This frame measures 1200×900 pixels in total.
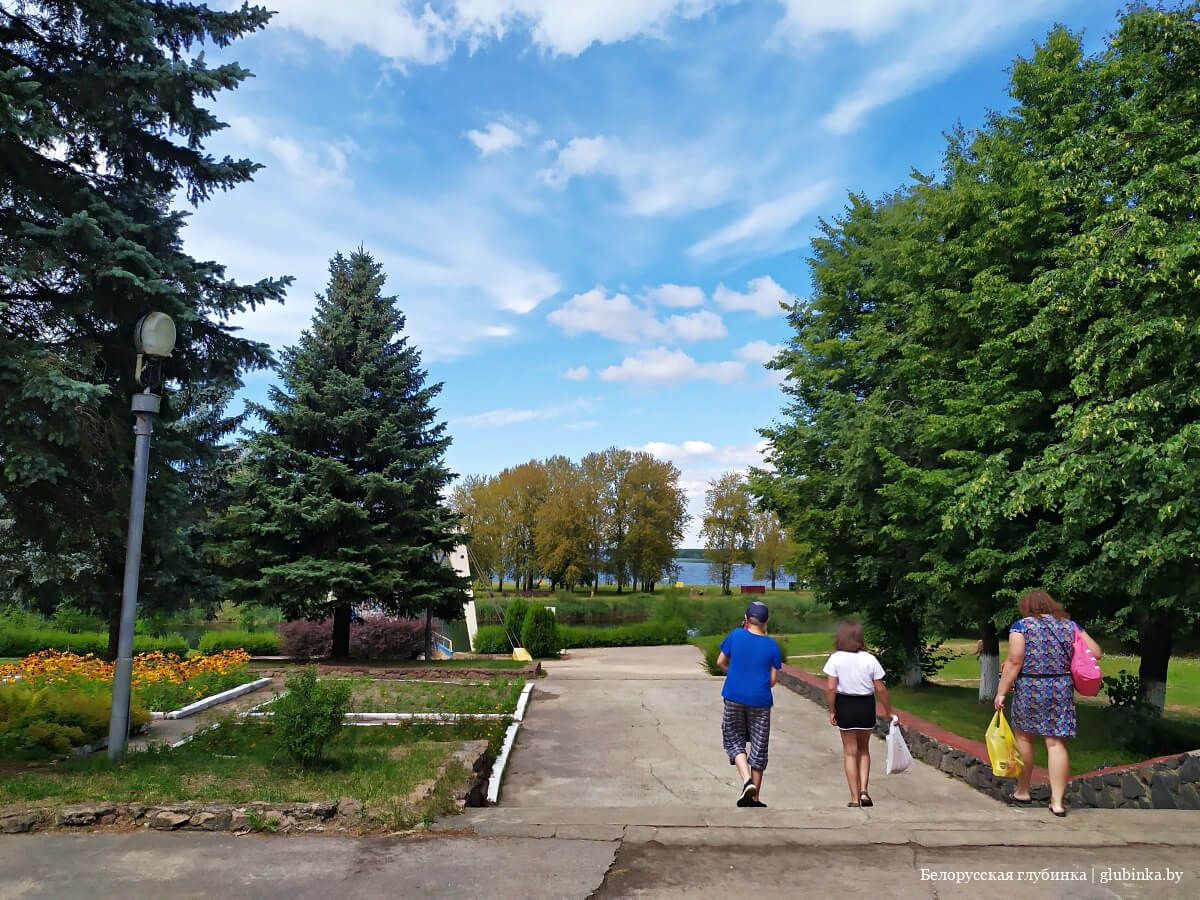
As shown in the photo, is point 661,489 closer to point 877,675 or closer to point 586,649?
point 586,649

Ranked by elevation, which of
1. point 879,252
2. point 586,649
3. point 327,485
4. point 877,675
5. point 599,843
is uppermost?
point 879,252

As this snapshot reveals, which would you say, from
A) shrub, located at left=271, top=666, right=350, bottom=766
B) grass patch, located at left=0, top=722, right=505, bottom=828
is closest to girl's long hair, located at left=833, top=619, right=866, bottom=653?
grass patch, located at left=0, top=722, right=505, bottom=828

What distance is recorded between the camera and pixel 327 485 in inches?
758

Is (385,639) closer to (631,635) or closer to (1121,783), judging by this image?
(631,635)

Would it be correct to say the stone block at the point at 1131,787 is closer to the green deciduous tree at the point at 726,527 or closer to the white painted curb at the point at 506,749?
the white painted curb at the point at 506,749

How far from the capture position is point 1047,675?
6.15 metres

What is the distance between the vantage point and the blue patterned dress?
6.07m

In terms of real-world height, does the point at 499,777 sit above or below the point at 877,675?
below

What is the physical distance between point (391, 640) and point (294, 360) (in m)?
9.08

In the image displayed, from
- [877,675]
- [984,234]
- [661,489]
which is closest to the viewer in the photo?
[877,675]

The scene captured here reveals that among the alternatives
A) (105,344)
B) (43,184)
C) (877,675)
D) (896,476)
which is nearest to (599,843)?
(877,675)

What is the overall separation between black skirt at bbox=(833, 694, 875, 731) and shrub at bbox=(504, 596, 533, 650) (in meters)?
19.5

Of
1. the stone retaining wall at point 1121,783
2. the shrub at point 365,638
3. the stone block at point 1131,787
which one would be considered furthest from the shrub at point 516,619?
the stone block at point 1131,787

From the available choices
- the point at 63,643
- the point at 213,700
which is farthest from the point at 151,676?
the point at 63,643
